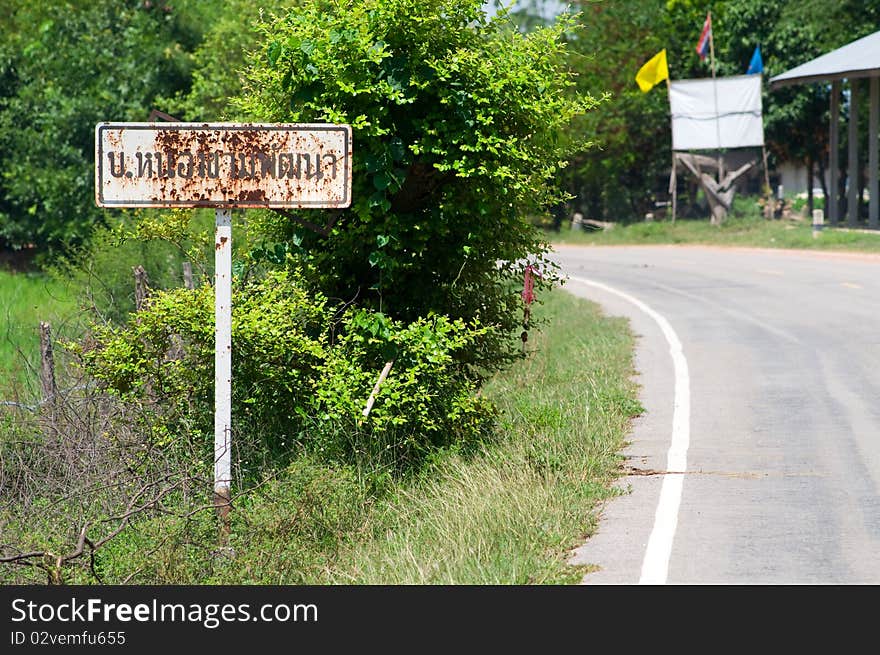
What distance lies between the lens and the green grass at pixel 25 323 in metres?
14.5

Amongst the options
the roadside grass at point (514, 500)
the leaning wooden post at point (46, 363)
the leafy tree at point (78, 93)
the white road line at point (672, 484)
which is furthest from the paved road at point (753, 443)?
the leafy tree at point (78, 93)

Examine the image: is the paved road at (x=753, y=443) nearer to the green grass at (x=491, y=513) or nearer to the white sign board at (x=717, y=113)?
the green grass at (x=491, y=513)

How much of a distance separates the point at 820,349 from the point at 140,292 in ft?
27.2

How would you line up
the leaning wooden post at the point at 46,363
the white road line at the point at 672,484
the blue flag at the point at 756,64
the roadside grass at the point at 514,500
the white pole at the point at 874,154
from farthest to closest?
the blue flag at the point at 756,64
the white pole at the point at 874,154
the leaning wooden post at the point at 46,363
the roadside grass at the point at 514,500
the white road line at the point at 672,484

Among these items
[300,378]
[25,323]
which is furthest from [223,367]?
[25,323]

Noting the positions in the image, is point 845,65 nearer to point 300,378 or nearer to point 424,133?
point 424,133

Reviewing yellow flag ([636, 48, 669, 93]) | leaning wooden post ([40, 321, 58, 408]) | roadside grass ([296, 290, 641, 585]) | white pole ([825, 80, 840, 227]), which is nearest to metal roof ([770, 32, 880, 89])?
white pole ([825, 80, 840, 227])

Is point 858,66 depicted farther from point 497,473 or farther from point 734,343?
point 497,473

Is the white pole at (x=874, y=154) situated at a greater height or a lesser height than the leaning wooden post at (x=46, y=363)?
greater

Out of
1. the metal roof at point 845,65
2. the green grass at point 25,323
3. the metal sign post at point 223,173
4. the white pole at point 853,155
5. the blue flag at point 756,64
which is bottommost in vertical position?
the green grass at point 25,323

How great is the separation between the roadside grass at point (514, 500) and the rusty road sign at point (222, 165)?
239cm

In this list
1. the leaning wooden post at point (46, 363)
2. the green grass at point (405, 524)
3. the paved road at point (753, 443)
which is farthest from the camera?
the leaning wooden post at point (46, 363)

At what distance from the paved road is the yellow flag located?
18.6 m
